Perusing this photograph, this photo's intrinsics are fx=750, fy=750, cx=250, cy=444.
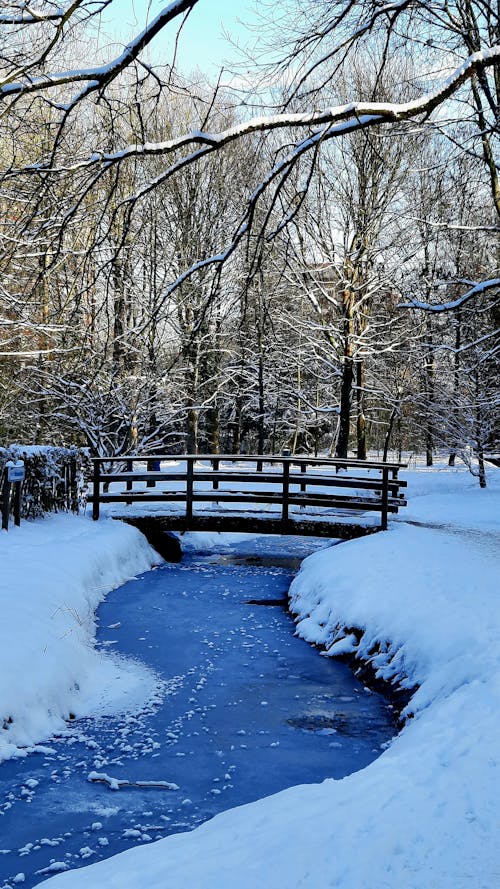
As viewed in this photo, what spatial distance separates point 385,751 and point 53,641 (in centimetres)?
368

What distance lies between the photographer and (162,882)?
376 centimetres

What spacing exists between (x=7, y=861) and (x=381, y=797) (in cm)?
231

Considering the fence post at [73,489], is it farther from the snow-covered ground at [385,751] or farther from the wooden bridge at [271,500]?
the snow-covered ground at [385,751]

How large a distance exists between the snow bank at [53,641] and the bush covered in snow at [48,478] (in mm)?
902

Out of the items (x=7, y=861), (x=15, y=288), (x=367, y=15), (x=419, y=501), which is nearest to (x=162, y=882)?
(x=7, y=861)

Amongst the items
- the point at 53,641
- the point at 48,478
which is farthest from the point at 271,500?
the point at 53,641

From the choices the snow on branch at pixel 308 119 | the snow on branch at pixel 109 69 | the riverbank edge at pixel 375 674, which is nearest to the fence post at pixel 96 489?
the riverbank edge at pixel 375 674

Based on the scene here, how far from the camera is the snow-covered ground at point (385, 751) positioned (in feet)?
12.3

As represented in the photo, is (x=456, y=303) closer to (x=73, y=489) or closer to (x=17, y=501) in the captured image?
(x=17, y=501)

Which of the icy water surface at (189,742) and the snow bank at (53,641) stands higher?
the snow bank at (53,641)

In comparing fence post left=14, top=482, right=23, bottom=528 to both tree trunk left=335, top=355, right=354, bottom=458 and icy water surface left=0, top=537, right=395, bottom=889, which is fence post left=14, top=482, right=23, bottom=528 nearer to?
icy water surface left=0, top=537, right=395, bottom=889

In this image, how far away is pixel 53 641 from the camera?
7848 mm

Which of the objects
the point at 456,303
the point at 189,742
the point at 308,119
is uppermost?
the point at 456,303

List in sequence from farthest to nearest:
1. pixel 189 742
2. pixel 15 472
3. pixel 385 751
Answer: pixel 15 472
pixel 189 742
pixel 385 751
